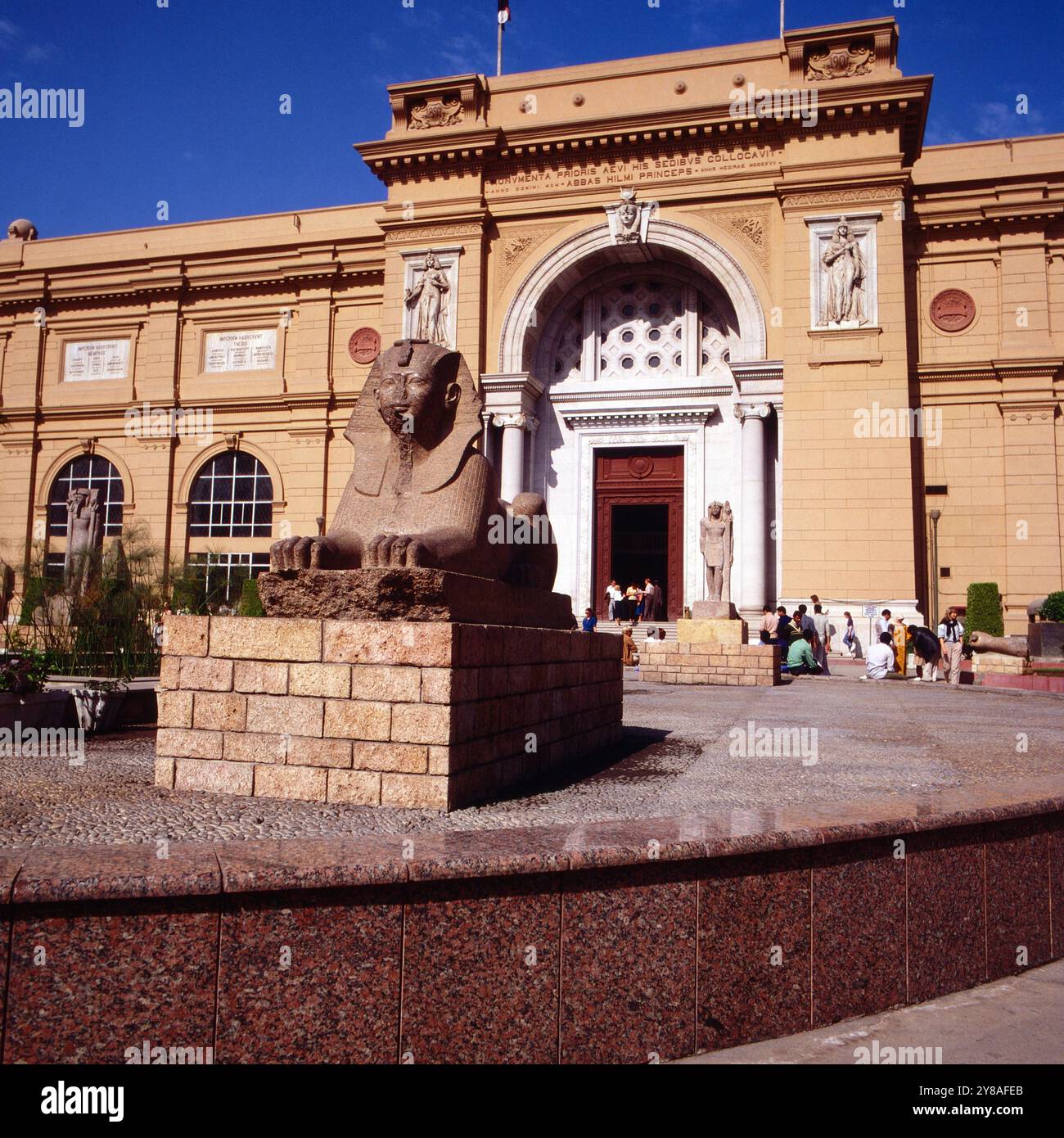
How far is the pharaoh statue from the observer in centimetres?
468

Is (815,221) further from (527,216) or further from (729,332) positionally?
(527,216)

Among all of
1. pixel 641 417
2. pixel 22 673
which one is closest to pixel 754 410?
pixel 641 417

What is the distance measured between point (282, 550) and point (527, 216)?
19.1m

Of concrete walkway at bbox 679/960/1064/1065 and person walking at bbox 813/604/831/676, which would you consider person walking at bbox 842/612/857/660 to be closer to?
person walking at bbox 813/604/831/676

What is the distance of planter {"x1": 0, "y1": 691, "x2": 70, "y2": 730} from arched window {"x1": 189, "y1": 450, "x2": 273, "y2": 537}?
60.1 ft

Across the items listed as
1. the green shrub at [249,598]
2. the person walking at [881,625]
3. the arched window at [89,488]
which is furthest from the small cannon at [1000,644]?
the arched window at [89,488]

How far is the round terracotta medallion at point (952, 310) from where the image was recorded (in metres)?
20.3

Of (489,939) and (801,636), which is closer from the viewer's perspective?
(489,939)

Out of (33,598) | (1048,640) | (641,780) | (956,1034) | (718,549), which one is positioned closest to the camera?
(956,1034)

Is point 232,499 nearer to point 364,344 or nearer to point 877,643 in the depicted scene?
point 364,344

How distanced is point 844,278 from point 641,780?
17.2 metres

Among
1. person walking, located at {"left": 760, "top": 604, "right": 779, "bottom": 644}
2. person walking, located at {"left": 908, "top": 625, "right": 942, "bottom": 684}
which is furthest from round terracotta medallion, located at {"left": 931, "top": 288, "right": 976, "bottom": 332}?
person walking, located at {"left": 908, "top": 625, "right": 942, "bottom": 684}

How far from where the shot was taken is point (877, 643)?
15641 millimetres

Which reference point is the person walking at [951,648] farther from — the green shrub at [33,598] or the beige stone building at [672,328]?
the green shrub at [33,598]
